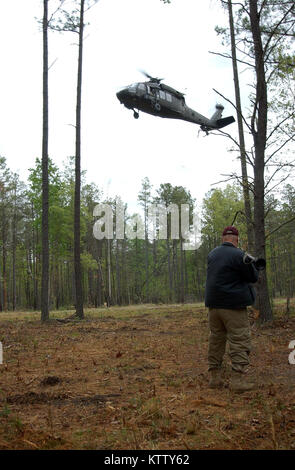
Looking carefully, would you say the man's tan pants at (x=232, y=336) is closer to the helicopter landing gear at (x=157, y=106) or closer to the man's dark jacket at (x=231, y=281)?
the man's dark jacket at (x=231, y=281)

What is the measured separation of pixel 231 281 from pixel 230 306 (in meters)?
0.31

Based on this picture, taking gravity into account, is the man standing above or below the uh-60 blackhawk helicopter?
below

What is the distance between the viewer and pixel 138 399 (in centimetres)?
455

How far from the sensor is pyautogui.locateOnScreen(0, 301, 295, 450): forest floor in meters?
3.24

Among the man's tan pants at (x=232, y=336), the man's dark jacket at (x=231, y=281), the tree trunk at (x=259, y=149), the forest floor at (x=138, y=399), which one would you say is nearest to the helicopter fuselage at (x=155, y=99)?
the tree trunk at (x=259, y=149)

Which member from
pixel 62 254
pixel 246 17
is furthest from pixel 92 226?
pixel 246 17

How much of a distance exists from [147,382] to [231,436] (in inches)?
91.1

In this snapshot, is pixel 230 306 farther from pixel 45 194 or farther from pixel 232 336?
pixel 45 194

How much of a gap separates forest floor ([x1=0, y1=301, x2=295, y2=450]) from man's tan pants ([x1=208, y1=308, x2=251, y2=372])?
0.35m

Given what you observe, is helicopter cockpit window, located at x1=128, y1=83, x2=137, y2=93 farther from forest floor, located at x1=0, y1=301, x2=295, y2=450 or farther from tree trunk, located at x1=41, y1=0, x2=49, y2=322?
forest floor, located at x1=0, y1=301, x2=295, y2=450

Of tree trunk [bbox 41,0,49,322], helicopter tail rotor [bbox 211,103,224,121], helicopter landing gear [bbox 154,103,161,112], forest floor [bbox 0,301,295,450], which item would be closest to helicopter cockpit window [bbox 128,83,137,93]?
helicopter landing gear [bbox 154,103,161,112]
